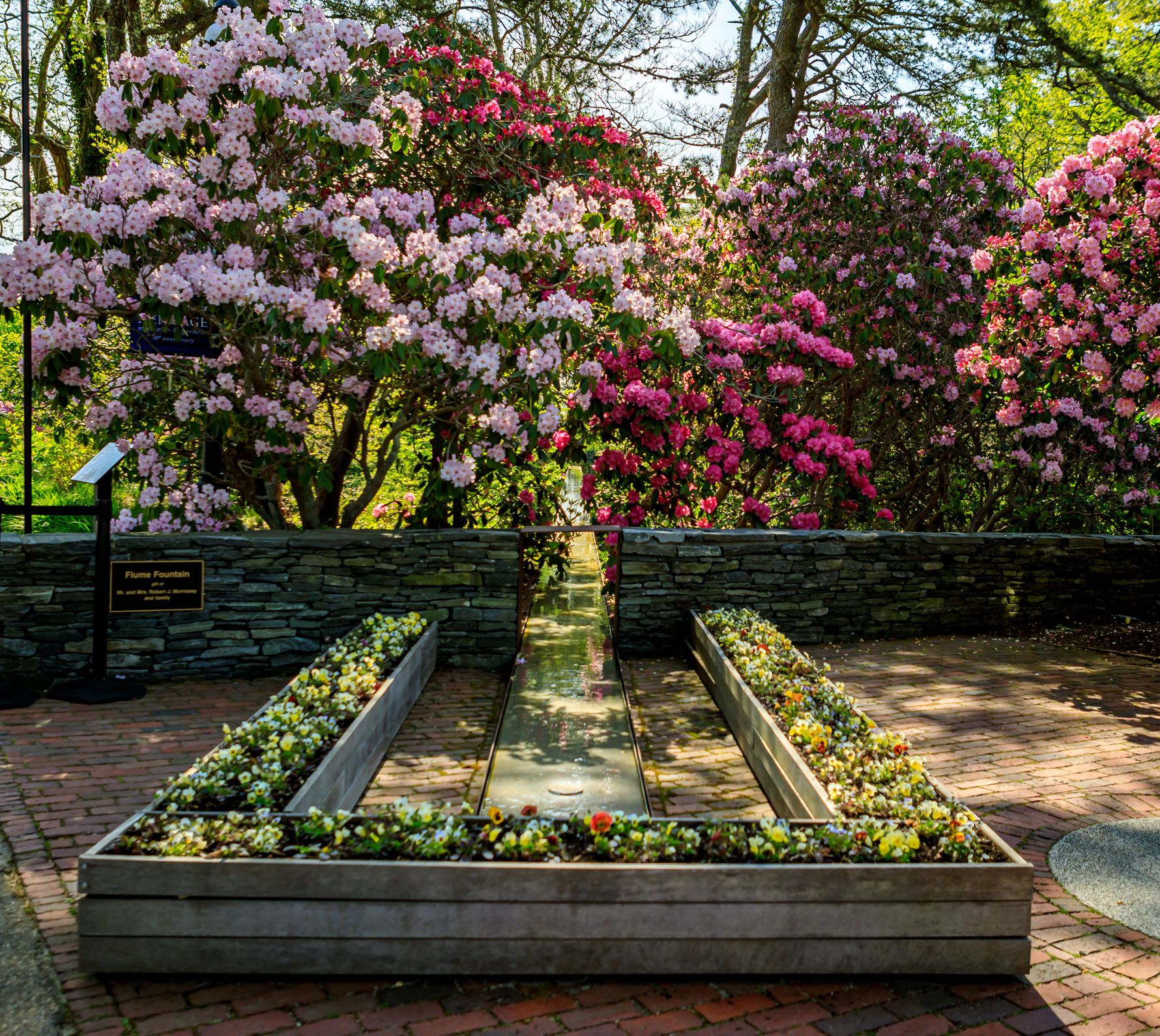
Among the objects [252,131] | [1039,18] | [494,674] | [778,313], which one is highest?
[1039,18]

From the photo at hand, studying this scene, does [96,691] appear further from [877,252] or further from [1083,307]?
[877,252]

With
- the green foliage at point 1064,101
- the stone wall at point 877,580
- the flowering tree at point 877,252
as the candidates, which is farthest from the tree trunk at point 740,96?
the stone wall at point 877,580

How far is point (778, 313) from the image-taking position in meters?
8.65

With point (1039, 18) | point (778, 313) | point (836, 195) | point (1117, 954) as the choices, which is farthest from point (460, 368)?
point (1039, 18)

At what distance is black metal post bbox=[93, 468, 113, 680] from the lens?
19.9 ft

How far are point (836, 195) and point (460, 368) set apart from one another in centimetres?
528

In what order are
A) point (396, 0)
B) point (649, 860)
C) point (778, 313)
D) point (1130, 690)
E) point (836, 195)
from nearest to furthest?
point (649, 860)
point (1130, 690)
point (778, 313)
point (836, 195)
point (396, 0)

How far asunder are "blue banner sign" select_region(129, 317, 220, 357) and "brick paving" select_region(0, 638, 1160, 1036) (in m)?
2.28

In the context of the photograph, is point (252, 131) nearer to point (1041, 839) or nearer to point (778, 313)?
point (778, 313)

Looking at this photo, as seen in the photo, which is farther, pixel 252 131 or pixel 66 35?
pixel 66 35

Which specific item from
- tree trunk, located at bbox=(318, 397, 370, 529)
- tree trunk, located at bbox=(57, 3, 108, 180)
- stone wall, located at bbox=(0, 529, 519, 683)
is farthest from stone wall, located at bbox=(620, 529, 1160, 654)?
tree trunk, located at bbox=(57, 3, 108, 180)

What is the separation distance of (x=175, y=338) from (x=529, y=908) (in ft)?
16.4

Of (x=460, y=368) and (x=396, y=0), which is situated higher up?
(x=396, y=0)

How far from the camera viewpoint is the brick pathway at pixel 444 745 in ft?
15.3
